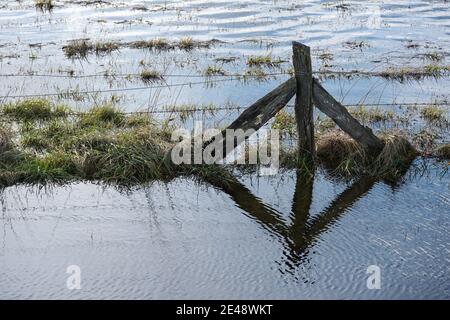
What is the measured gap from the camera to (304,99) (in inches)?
373

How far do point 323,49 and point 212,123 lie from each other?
225 inches

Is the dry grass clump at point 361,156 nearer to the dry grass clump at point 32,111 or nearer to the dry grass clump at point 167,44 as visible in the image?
the dry grass clump at point 32,111

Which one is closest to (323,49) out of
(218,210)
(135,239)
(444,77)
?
(444,77)

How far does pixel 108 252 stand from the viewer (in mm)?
7879

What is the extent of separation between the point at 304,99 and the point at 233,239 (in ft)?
7.56

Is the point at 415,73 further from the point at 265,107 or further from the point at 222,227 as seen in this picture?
the point at 222,227

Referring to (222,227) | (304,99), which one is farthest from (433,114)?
(222,227)

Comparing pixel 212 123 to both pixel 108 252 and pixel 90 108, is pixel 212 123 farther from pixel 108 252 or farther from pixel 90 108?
pixel 108 252

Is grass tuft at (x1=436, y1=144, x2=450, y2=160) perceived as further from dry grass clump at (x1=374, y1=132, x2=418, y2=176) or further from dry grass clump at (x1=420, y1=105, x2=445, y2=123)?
dry grass clump at (x1=420, y1=105, x2=445, y2=123)

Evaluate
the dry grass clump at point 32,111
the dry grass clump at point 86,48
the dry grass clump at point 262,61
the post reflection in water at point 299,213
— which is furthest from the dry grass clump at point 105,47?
the post reflection in water at point 299,213

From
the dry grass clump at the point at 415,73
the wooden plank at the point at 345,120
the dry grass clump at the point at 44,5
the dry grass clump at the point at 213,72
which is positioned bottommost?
the wooden plank at the point at 345,120

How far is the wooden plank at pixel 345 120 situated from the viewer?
31.2 feet

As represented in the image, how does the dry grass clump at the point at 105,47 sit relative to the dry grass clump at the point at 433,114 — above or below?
above

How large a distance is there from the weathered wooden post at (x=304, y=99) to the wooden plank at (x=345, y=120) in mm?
120
